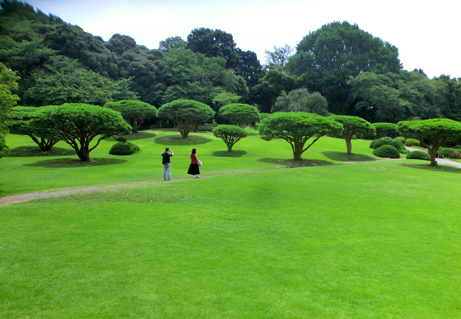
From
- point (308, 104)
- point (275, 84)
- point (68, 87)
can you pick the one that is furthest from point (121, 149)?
point (275, 84)

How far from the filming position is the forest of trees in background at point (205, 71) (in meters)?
42.9

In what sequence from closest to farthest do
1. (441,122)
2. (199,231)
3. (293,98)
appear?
1. (199,231)
2. (441,122)
3. (293,98)

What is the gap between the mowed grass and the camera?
436cm

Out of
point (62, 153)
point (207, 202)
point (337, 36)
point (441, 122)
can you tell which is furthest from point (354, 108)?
point (207, 202)

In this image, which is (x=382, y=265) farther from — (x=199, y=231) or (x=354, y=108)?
(x=354, y=108)

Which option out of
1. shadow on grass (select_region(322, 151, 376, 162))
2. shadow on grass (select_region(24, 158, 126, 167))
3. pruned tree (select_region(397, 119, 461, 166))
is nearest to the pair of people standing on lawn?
shadow on grass (select_region(24, 158, 126, 167))

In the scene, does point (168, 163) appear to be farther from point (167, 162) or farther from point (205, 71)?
point (205, 71)

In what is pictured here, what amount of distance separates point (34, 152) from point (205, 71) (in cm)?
3606

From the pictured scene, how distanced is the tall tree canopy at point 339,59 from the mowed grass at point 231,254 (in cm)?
5922

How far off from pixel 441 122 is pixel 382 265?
64.5 ft

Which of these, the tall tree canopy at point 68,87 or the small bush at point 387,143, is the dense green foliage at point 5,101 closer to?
the tall tree canopy at point 68,87

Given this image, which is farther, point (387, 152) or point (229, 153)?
point (387, 152)

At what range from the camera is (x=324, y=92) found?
66188mm

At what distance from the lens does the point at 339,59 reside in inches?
2734
